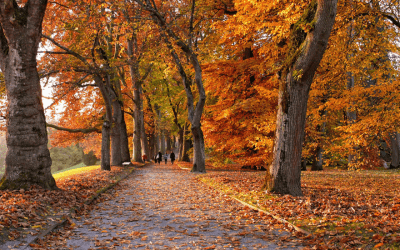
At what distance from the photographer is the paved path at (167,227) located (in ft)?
17.2

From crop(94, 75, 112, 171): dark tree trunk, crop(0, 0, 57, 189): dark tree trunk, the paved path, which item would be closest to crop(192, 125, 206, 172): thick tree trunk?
crop(94, 75, 112, 171): dark tree trunk

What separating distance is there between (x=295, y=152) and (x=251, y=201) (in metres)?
1.89

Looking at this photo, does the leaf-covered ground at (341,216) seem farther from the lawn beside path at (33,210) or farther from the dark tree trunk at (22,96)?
the dark tree trunk at (22,96)

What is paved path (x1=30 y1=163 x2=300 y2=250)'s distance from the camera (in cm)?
525

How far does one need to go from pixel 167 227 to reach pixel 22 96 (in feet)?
19.0

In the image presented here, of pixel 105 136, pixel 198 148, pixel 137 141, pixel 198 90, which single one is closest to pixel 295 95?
pixel 198 90

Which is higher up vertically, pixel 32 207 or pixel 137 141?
pixel 137 141

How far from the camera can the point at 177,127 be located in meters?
35.5

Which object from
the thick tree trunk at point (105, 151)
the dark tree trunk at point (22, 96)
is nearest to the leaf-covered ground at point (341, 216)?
the dark tree trunk at point (22, 96)

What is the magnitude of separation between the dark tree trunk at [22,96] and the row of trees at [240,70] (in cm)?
3

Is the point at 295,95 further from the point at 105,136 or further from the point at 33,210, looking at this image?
the point at 105,136

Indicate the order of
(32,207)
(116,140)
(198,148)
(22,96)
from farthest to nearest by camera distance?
(116,140) < (198,148) < (22,96) < (32,207)

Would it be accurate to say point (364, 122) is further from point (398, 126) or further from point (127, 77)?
point (127, 77)

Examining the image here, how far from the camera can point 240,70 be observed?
18406 mm
